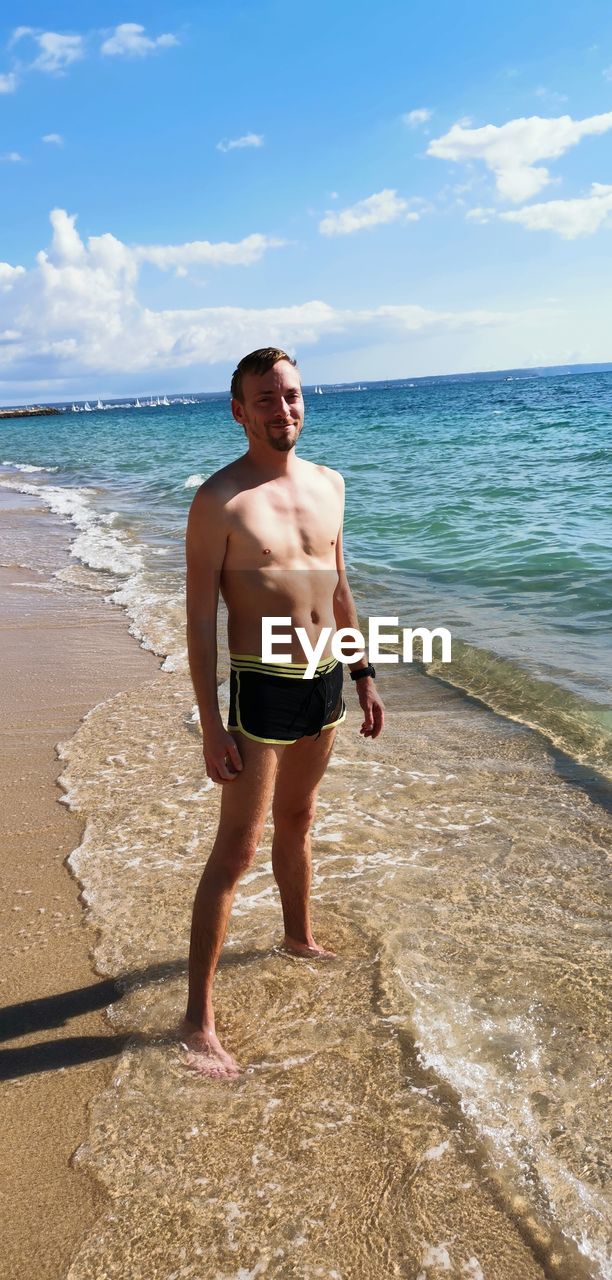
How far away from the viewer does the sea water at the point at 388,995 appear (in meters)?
2.19

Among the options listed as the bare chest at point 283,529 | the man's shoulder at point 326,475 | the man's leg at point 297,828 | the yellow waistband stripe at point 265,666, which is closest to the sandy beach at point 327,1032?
the man's leg at point 297,828

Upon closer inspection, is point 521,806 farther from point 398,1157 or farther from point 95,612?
point 95,612

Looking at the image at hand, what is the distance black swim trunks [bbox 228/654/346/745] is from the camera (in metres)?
2.74

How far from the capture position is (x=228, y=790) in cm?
275

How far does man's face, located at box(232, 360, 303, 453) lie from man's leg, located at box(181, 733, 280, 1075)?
2.96ft

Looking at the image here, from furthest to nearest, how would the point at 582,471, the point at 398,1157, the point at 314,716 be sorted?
the point at 582,471 → the point at 314,716 → the point at 398,1157

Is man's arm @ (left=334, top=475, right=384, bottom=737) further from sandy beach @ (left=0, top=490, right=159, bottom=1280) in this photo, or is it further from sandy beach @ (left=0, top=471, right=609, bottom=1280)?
sandy beach @ (left=0, top=490, right=159, bottom=1280)

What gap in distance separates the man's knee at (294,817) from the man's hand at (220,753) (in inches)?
18.8

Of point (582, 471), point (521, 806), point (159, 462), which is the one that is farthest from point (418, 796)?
point (159, 462)

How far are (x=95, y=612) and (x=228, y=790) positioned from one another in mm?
6544

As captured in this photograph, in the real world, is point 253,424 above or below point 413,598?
above

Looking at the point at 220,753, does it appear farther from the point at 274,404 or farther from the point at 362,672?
the point at 274,404

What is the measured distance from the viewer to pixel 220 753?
267 cm

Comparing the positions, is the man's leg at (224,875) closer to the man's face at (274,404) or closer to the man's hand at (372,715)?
the man's hand at (372,715)
